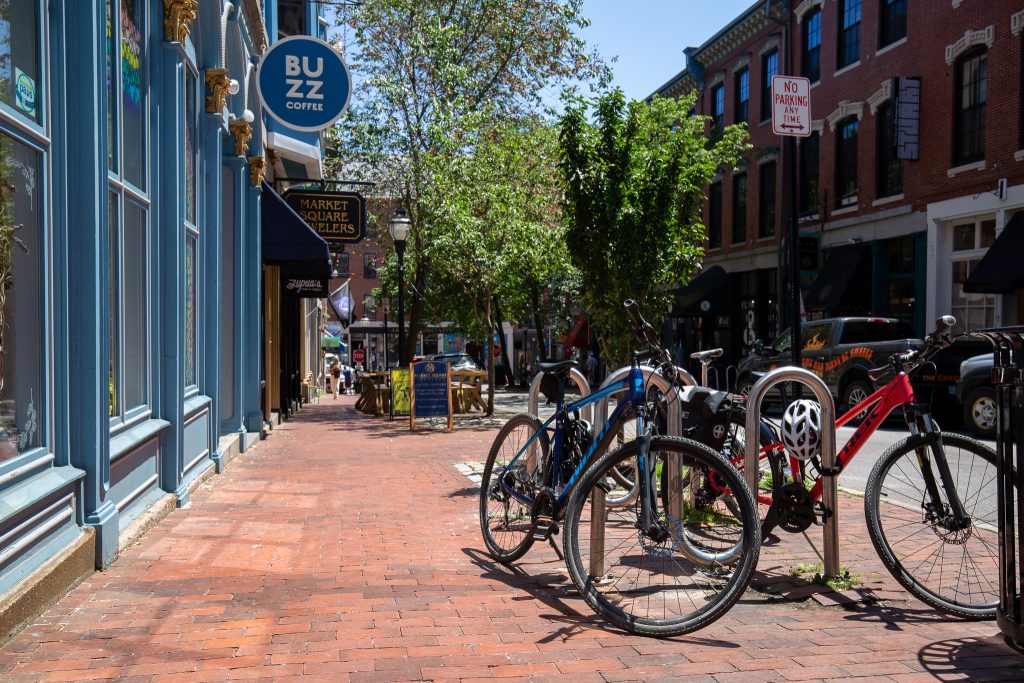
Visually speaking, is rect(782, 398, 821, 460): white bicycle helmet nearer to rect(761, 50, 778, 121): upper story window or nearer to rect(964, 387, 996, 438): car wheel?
rect(964, 387, 996, 438): car wheel

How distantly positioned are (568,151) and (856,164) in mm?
16852

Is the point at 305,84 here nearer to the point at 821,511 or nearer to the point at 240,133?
the point at 240,133

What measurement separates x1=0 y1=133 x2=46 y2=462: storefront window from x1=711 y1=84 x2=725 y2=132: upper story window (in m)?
29.4

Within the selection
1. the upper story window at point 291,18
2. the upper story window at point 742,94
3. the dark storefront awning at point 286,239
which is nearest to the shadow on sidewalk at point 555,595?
the dark storefront awning at point 286,239

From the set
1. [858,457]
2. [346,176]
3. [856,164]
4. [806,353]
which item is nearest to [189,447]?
[858,457]

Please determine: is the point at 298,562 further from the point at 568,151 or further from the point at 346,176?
the point at 346,176

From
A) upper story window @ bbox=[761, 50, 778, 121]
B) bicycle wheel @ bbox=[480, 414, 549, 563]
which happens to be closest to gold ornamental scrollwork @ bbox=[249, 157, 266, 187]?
bicycle wheel @ bbox=[480, 414, 549, 563]

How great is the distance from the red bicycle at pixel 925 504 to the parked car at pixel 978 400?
29.8 ft

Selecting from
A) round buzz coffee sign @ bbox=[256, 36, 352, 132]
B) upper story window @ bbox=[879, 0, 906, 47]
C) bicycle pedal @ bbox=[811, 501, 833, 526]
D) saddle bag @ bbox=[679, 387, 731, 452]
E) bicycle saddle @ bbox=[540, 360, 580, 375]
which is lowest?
bicycle pedal @ bbox=[811, 501, 833, 526]

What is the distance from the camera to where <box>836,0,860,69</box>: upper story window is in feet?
79.7

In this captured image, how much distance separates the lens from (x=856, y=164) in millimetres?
24516

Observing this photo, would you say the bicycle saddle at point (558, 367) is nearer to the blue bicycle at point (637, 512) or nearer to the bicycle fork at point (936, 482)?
the blue bicycle at point (637, 512)

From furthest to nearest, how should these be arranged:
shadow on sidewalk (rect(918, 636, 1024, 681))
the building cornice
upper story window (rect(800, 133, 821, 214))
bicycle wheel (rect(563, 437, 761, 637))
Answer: upper story window (rect(800, 133, 821, 214))
the building cornice
bicycle wheel (rect(563, 437, 761, 637))
shadow on sidewalk (rect(918, 636, 1024, 681))

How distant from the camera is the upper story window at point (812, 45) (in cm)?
2630
